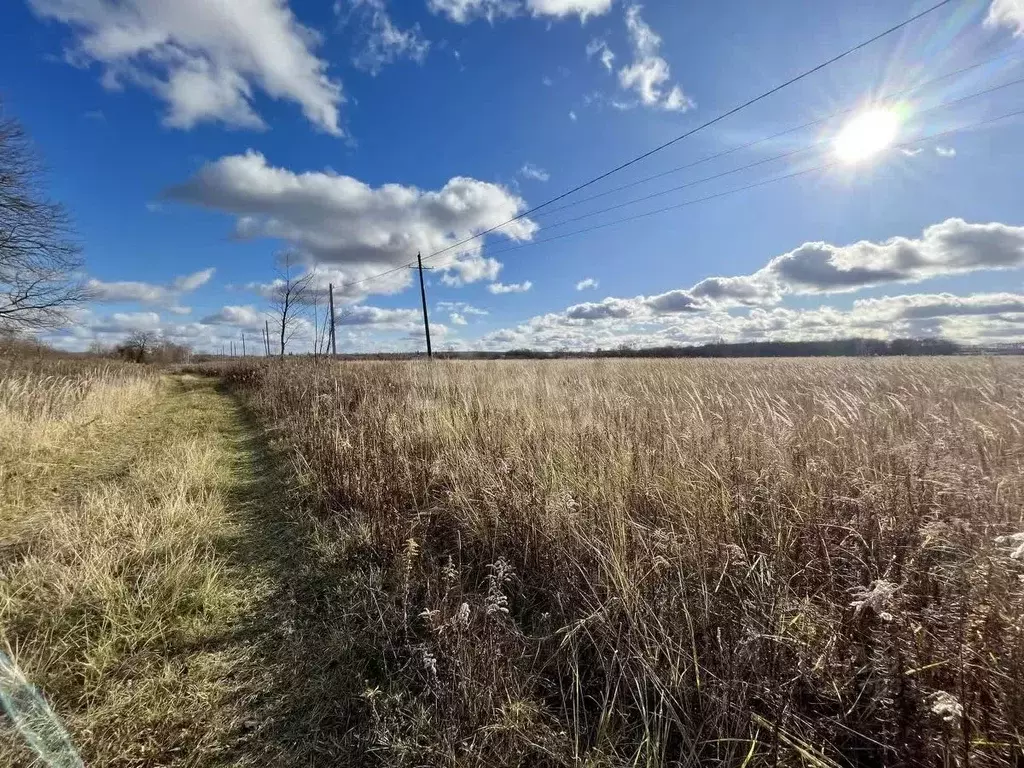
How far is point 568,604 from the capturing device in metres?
2.04

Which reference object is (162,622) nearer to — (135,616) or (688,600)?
(135,616)

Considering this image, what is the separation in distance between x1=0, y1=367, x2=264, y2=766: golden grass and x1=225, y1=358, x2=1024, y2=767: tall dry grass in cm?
54

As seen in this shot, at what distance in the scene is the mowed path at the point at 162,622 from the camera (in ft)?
5.34

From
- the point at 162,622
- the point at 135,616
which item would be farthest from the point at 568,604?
the point at 135,616

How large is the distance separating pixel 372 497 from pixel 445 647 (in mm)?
1916

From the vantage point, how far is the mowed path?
1.63m

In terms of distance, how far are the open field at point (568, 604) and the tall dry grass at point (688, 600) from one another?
0.01m

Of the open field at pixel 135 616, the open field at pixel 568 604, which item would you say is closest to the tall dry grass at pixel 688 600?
the open field at pixel 568 604

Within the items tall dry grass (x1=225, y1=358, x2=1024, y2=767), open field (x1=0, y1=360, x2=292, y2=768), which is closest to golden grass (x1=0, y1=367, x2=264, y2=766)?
open field (x1=0, y1=360, x2=292, y2=768)

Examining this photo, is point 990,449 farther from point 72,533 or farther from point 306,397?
point 306,397

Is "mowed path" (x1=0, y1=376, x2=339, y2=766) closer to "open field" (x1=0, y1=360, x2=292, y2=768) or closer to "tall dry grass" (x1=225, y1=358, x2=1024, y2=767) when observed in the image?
"open field" (x1=0, y1=360, x2=292, y2=768)

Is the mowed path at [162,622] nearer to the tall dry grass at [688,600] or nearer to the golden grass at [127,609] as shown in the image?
the golden grass at [127,609]

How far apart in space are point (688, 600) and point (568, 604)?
1.88 ft

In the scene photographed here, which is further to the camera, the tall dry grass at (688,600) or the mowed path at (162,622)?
the mowed path at (162,622)
